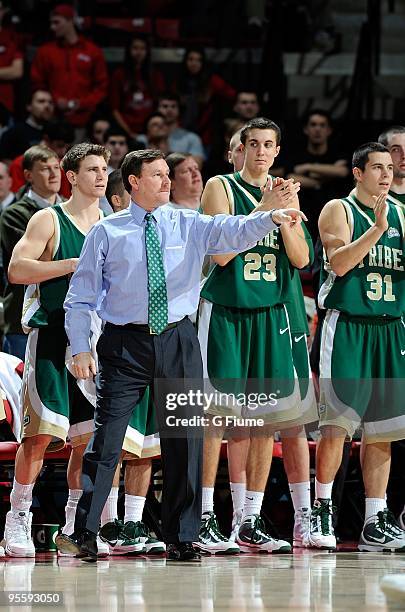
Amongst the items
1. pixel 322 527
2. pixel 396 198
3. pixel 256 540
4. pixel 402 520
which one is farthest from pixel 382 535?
pixel 396 198

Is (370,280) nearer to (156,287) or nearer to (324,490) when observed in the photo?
(324,490)

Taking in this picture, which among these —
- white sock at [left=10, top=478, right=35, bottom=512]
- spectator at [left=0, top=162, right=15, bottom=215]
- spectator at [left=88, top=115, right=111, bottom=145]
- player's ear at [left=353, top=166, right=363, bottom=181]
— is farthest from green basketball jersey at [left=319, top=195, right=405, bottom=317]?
spectator at [left=88, top=115, right=111, bottom=145]

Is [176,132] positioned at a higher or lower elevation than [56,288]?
higher

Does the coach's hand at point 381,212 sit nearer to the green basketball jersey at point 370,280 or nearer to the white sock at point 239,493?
the green basketball jersey at point 370,280

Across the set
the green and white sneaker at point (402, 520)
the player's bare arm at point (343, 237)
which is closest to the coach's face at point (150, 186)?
the player's bare arm at point (343, 237)

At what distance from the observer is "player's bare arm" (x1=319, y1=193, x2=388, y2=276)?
691 cm

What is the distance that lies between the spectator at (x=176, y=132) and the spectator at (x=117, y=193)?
17.4 feet

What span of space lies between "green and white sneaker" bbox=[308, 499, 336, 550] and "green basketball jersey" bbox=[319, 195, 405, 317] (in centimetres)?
101

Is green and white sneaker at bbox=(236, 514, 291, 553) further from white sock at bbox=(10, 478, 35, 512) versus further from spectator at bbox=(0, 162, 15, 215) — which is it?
spectator at bbox=(0, 162, 15, 215)

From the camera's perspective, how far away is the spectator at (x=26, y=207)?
25.2 feet

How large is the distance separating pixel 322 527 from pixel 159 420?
1255mm

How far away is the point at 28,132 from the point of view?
12.1m

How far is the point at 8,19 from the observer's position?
14570mm

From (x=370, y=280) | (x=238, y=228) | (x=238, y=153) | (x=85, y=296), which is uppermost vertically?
(x=238, y=153)
